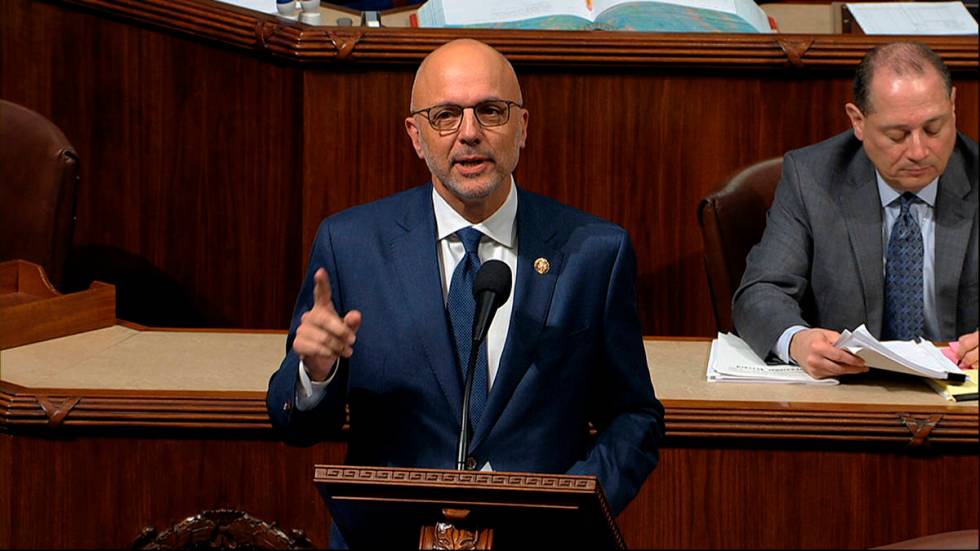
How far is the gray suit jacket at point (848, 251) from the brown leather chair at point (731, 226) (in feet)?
0.38

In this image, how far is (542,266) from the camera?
2.06 meters

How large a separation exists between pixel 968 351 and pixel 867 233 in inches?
14.8

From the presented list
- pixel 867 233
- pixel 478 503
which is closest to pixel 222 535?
pixel 478 503

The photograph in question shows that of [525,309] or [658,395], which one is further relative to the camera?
[658,395]

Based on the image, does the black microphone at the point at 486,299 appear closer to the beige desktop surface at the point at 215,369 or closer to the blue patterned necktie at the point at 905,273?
the beige desktop surface at the point at 215,369

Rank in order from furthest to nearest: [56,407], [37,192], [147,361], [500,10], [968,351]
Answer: [500,10], [37,192], [147,361], [968,351], [56,407]

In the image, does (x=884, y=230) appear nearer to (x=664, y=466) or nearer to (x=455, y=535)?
(x=664, y=466)

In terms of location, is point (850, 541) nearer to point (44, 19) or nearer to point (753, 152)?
point (753, 152)

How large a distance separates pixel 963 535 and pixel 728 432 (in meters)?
1.28

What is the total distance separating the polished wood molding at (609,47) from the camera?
3219mm

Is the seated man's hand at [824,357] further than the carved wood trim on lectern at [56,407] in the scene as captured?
Yes

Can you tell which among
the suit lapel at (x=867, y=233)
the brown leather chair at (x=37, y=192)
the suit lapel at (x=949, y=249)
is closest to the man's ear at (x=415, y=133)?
the suit lapel at (x=867, y=233)

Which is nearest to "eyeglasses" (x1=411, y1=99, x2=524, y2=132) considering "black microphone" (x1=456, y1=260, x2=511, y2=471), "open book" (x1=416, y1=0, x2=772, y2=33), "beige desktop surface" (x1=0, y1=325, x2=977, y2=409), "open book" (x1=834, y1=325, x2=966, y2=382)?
"black microphone" (x1=456, y1=260, x2=511, y2=471)

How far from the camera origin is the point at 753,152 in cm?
330
